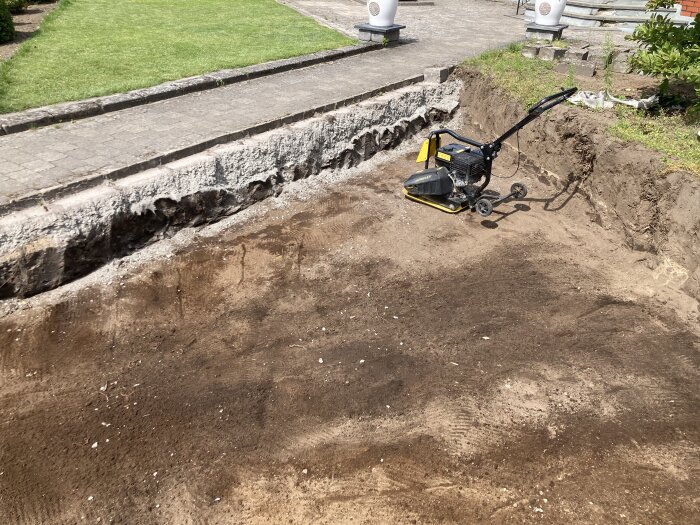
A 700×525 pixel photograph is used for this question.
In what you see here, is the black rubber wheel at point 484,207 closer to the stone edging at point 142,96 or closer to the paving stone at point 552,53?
the stone edging at point 142,96

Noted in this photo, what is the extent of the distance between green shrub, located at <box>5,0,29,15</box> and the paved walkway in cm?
755

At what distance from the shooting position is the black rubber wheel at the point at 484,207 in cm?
763

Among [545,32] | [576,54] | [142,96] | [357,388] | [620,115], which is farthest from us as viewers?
[545,32]

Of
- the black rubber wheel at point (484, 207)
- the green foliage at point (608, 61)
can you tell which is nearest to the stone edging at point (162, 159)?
the black rubber wheel at point (484, 207)

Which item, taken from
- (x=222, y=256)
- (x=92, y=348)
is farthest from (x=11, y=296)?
(x=222, y=256)

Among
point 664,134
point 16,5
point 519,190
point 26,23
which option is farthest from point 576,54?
point 16,5

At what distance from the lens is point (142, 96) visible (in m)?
8.62

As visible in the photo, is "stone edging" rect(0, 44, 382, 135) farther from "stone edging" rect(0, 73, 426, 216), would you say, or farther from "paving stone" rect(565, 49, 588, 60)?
"paving stone" rect(565, 49, 588, 60)

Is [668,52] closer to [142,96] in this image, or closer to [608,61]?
[608,61]

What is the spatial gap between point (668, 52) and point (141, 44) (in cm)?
959

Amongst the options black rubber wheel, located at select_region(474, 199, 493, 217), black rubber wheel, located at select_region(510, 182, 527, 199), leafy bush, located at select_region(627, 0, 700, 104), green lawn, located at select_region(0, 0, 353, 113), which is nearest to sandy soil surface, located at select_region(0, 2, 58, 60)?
green lawn, located at select_region(0, 0, 353, 113)

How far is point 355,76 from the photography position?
35.1 ft

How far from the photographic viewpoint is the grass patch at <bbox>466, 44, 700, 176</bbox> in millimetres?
7156

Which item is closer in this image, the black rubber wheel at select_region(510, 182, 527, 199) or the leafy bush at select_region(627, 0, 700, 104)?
the leafy bush at select_region(627, 0, 700, 104)
